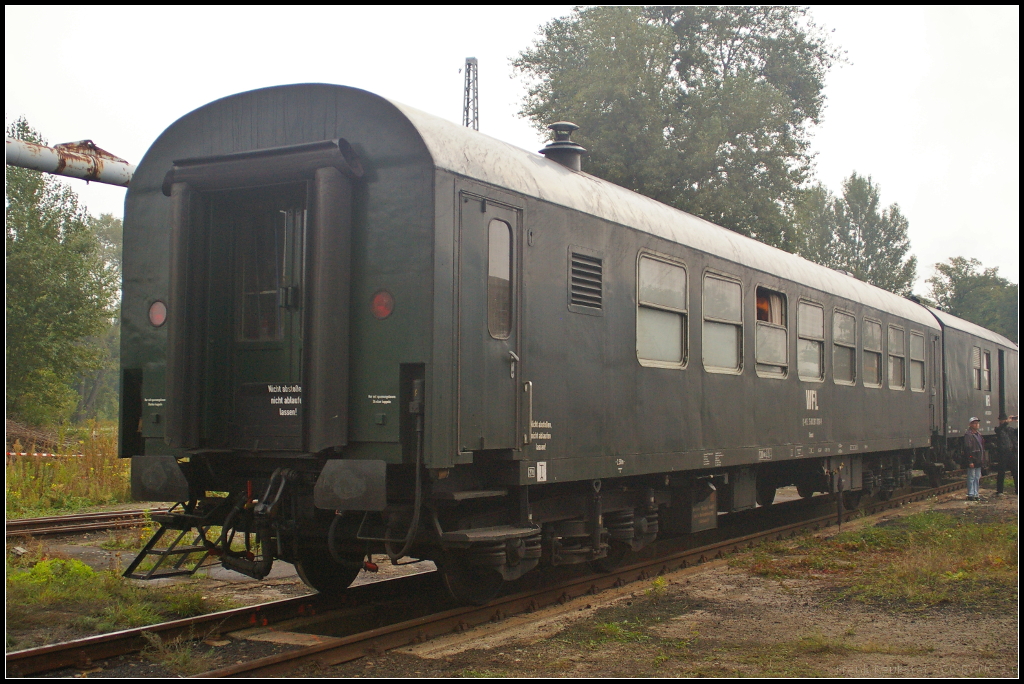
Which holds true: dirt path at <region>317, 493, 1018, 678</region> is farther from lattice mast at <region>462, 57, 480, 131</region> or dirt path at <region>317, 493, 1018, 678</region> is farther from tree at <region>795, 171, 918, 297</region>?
tree at <region>795, 171, 918, 297</region>

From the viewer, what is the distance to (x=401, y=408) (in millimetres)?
5594

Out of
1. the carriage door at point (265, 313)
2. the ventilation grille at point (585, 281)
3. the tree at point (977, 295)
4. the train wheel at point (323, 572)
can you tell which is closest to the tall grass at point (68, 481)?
the train wheel at point (323, 572)

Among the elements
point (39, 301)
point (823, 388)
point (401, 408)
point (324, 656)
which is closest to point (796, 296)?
point (823, 388)

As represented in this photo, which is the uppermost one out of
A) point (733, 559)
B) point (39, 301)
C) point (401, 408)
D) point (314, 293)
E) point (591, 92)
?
point (591, 92)

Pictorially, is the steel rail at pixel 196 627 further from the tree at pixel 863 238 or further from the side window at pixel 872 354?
the tree at pixel 863 238

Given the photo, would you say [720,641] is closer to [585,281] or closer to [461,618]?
[461,618]

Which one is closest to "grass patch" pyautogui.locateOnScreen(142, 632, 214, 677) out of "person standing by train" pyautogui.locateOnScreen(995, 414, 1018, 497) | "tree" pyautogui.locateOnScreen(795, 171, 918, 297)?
"person standing by train" pyautogui.locateOnScreen(995, 414, 1018, 497)

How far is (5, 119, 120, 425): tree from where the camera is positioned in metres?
27.5

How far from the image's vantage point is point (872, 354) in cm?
1359

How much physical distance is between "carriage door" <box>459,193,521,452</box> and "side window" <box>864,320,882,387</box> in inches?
337

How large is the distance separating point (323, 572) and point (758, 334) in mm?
5400

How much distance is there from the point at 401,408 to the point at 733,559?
17.1 ft

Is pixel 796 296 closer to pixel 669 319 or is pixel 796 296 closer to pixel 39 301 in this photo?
pixel 669 319

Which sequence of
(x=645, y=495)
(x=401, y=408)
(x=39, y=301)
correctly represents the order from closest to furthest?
(x=401, y=408) < (x=645, y=495) < (x=39, y=301)
